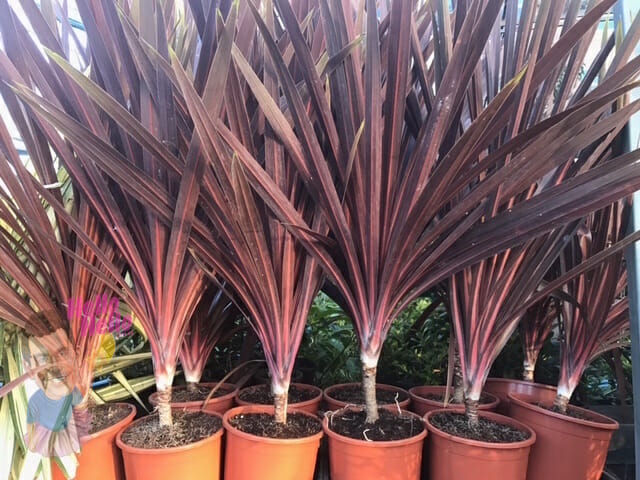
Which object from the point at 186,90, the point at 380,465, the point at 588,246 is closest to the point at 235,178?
the point at 186,90

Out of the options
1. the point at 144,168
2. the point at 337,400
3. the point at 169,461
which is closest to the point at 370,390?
the point at 337,400

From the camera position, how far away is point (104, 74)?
2.79ft

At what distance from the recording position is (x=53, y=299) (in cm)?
98

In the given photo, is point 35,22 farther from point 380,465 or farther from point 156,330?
point 380,465

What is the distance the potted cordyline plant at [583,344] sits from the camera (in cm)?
90

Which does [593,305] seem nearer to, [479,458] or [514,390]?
[514,390]

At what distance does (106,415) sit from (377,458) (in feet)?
2.21

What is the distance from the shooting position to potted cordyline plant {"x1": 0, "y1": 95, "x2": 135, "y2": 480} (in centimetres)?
85

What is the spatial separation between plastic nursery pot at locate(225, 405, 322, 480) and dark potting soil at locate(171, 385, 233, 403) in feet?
0.88

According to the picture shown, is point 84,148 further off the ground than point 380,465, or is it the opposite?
point 84,148

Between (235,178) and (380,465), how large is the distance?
2.08 ft

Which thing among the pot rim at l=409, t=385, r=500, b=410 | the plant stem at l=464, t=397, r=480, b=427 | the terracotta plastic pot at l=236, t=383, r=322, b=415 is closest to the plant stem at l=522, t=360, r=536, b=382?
the pot rim at l=409, t=385, r=500, b=410

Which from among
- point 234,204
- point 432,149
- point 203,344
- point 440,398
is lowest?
point 440,398

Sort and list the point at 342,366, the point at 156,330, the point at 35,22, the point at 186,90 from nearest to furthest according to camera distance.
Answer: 1. the point at 186,90
2. the point at 35,22
3. the point at 156,330
4. the point at 342,366
